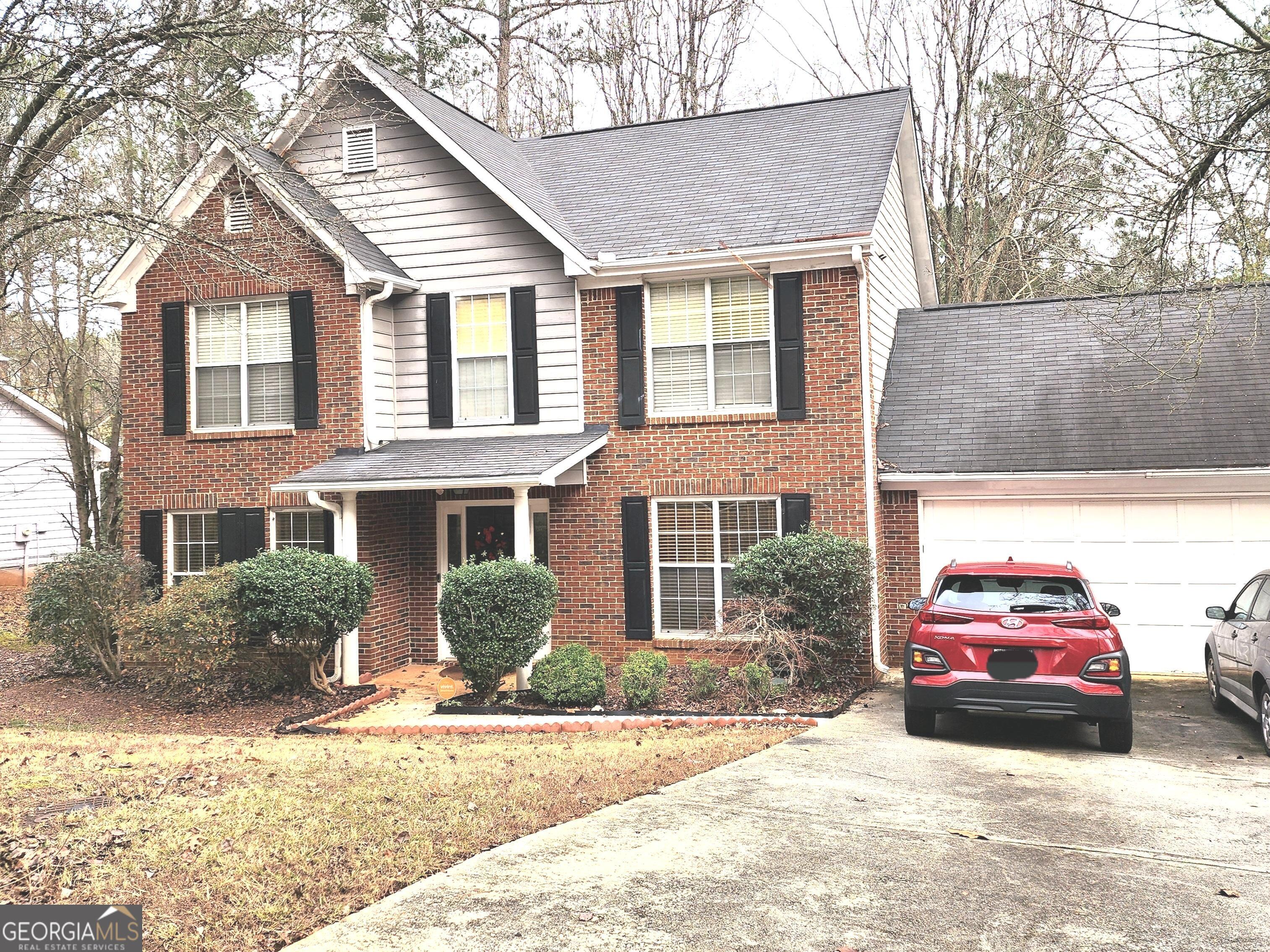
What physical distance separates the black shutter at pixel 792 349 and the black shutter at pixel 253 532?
7.35m

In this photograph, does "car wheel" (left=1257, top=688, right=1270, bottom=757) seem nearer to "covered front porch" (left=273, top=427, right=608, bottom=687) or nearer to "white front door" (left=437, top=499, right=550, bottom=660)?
"covered front porch" (left=273, top=427, right=608, bottom=687)

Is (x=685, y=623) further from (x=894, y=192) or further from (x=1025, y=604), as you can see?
(x=894, y=192)

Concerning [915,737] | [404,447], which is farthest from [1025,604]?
[404,447]

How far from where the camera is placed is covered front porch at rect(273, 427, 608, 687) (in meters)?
12.4

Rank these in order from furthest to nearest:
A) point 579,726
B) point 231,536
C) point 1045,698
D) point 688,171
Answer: point 688,171 < point 231,536 < point 579,726 < point 1045,698

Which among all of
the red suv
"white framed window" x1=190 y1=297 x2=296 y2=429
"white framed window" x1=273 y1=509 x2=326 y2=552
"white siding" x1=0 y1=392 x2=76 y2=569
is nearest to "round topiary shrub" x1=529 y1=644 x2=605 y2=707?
the red suv

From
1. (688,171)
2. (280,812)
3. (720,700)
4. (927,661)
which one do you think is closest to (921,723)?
(927,661)

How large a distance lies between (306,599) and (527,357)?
14.4 feet

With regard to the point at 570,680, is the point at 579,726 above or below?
below

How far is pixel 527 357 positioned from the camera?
547 inches

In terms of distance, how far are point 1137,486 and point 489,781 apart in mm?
9287

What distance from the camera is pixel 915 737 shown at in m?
9.34

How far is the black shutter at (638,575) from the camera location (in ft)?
43.7

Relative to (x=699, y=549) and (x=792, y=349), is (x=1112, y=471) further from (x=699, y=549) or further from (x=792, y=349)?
(x=699, y=549)
